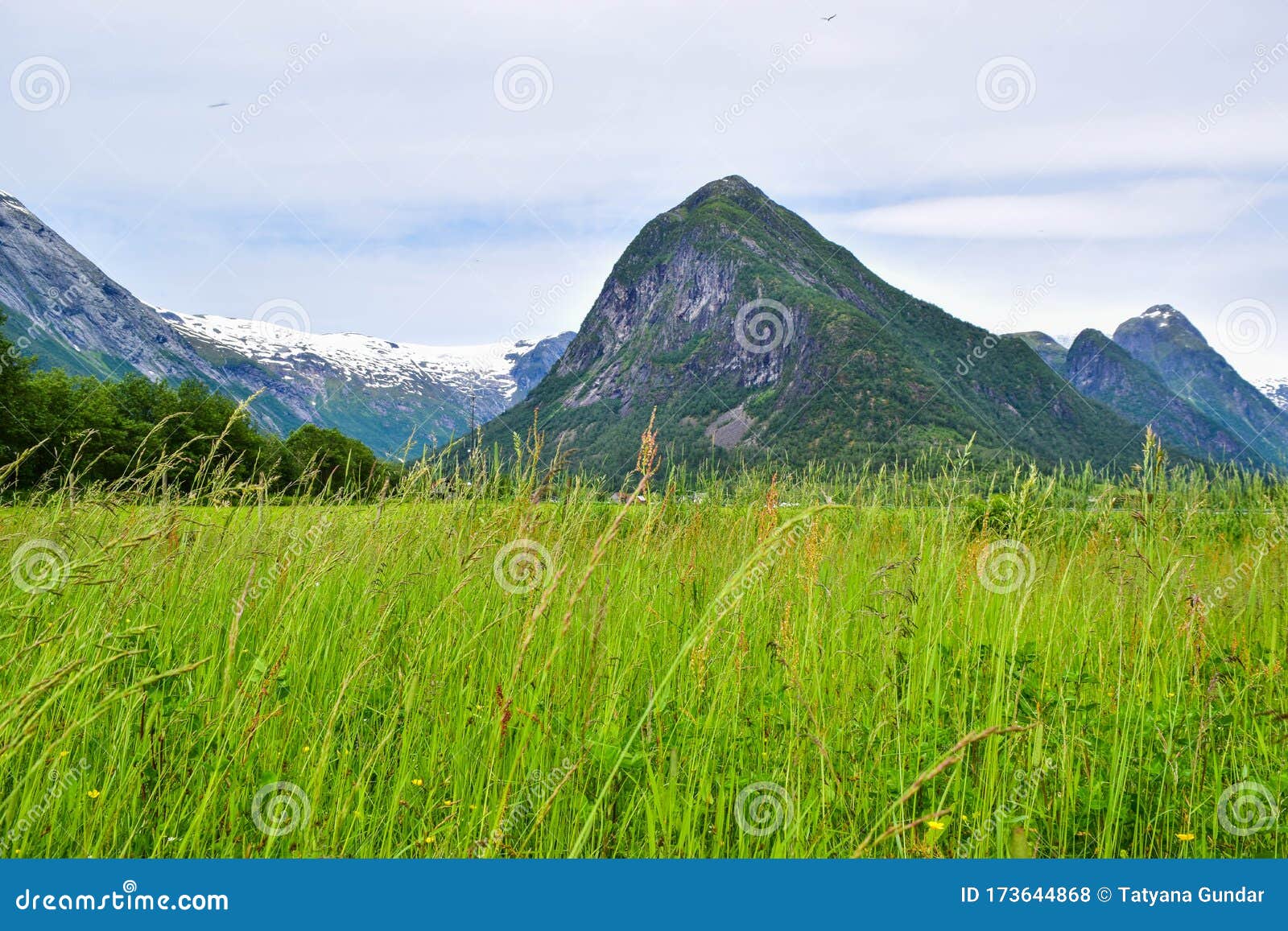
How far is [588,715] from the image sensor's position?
214 cm

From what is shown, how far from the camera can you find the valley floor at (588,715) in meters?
2.01

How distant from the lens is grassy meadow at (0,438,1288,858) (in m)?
2.01

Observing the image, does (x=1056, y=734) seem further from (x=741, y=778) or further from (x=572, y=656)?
(x=572, y=656)

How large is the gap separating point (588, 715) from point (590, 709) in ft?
0.09

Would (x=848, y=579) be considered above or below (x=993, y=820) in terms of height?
above

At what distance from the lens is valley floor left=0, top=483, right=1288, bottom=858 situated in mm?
2008

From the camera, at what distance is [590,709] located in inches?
83.8

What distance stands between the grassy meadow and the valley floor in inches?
0.6

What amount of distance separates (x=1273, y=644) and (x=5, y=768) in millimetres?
5135

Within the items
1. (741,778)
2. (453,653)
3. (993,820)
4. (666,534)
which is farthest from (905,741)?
(666,534)

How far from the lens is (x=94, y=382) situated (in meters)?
50.8

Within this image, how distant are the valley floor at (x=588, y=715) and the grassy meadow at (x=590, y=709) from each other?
2 cm

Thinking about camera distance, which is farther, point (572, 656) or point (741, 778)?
point (572, 656)

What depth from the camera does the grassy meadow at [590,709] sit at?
6.59ft
